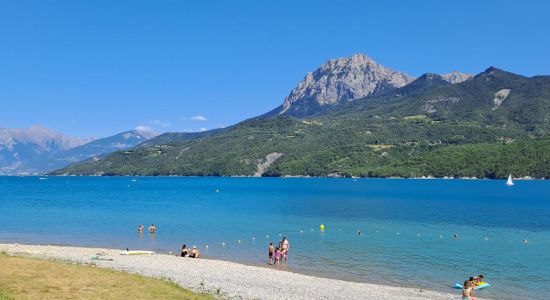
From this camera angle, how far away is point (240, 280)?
39844mm

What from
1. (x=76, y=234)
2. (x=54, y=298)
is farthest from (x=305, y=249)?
(x=54, y=298)

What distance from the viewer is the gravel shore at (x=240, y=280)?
113 feet

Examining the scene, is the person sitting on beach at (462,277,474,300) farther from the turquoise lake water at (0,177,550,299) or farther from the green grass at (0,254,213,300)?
the green grass at (0,254,213,300)

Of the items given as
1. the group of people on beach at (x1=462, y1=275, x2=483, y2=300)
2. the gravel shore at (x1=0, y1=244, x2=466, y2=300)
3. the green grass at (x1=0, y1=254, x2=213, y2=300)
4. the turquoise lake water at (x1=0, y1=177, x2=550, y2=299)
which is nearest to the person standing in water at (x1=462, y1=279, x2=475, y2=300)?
the group of people on beach at (x1=462, y1=275, x2=483, y2=300)

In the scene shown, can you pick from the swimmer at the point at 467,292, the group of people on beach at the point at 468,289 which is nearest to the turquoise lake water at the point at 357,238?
the group of people on beach at the point at 468,289

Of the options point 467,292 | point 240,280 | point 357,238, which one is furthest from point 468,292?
point 357,238

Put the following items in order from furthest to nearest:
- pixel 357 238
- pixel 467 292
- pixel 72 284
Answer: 1. pixel 357 238
2. pixel 467 292
3. pixel 72 284

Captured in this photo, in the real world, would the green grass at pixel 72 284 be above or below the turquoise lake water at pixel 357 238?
above

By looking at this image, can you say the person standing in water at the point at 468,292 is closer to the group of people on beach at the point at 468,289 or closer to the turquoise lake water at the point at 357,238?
the group of people on beach at the point at 468,289

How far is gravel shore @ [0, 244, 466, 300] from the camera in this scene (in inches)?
1359

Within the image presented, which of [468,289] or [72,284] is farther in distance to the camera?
[468,289]

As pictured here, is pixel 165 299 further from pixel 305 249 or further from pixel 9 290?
pixel 305 249

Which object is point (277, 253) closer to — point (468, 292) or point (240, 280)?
point (240, 280)

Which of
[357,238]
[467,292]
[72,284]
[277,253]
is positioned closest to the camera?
[72,284]
